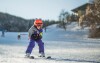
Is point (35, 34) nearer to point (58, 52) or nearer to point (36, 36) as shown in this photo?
point (36, 36)

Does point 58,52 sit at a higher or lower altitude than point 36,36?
lower

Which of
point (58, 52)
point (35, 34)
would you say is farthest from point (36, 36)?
point (58, 52)

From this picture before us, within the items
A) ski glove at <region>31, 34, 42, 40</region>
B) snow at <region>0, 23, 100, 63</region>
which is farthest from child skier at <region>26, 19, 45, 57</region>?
snow at <region>0, 23, 100, 63</region>

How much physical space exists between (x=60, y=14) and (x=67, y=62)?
145 feet

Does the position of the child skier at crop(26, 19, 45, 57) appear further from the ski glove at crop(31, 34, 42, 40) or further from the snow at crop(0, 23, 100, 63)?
the snow at crop(0, 23, 100, 63)

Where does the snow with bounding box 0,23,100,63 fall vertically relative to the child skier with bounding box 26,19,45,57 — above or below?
below

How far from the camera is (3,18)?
192ft

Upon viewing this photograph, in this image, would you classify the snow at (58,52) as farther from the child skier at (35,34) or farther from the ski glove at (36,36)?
the ski glove at (36,36)

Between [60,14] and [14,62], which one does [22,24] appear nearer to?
[60,14]

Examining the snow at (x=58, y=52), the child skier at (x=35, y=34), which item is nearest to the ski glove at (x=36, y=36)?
the child skier at (x=35, y=34)

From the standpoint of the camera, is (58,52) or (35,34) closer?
(35,34)

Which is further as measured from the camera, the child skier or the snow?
the child skier

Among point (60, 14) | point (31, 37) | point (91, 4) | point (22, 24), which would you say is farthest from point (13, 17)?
point (31, 37)

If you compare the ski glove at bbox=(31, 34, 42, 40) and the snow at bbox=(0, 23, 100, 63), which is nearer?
the snow at bbox=(0, 23, 100, 63)
